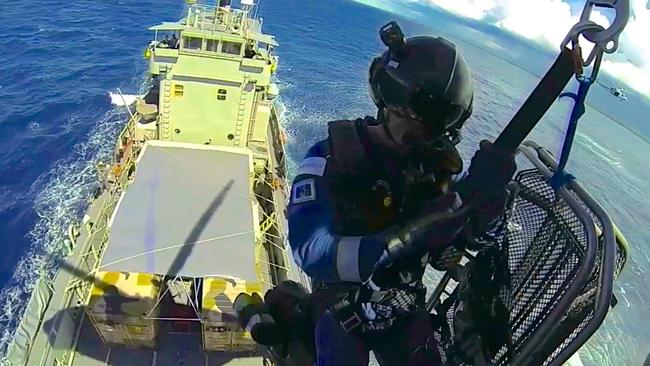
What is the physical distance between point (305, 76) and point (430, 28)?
3261 centimetres

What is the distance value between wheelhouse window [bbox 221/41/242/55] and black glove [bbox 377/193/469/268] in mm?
17853

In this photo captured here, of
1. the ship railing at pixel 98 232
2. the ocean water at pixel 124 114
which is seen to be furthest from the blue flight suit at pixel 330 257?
the ocean water at pixel 124 114

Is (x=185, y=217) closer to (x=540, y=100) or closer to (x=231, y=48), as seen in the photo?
(x=231, y=48)

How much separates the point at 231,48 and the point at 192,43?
4.64ft

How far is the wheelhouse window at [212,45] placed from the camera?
64.1 ft

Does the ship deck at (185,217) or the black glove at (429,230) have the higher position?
the black glove at (429,230)

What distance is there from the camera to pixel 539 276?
307 cm

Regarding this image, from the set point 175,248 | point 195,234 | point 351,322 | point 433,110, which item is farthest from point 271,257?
point 433,110

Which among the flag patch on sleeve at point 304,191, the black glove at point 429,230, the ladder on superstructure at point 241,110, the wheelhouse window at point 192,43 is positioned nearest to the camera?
the black glove at point 429,230

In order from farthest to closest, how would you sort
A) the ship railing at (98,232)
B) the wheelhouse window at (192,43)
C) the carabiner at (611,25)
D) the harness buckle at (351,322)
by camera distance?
1. the wheelhouse window at (192,43)
2. the ship railing at (98,232)
3. the harness buckle at (351,322)
4. the carabiner at (611,25)

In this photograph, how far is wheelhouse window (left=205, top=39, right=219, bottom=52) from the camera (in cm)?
→ 1955

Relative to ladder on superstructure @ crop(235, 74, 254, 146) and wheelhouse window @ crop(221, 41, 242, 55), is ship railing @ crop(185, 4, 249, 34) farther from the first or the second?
ladder on superstructure @ crop(235, 74, 254, 146)

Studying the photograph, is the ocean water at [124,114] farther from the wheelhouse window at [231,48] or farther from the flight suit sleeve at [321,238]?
the flight suit sleeve at [321,238]

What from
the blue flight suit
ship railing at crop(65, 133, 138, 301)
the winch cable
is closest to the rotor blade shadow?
ship railing at crop(65, 133, 138, 301)
